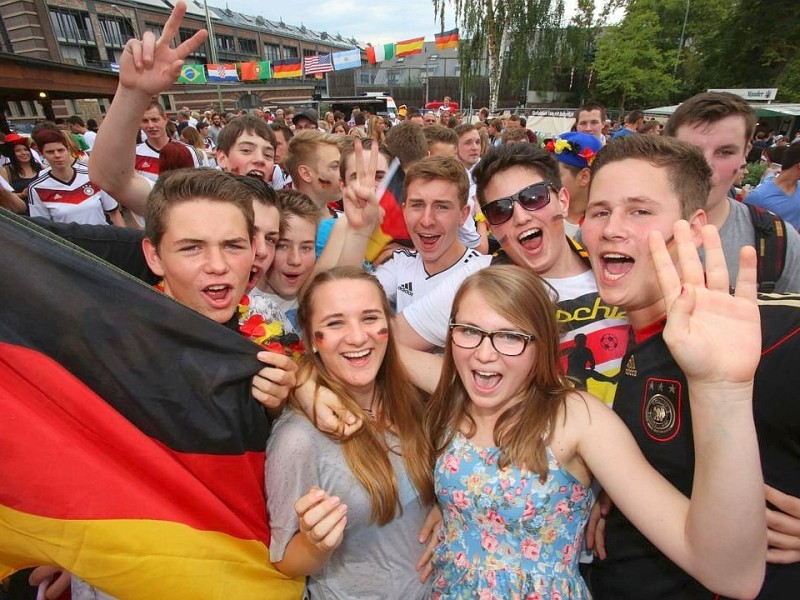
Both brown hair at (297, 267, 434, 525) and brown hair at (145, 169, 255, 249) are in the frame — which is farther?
brown hair at (145, 169, 255, 249)

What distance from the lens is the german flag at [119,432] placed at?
4.10 ft

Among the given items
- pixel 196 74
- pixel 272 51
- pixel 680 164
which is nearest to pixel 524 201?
pixel 680 164

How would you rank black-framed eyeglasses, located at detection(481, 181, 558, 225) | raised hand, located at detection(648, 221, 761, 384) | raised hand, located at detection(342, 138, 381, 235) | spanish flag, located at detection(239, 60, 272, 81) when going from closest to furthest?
raised hand, located at detection(648, 221, 761, 384) < black-framed eyeglasses, located at detection(481, 181, 558, 225) < raised hand, located at detection(342, 138, 381, 235) < spanish flag, located at detection(239, 60, 272, 81)

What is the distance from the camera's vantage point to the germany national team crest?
140 cm

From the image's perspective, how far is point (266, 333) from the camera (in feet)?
6.93

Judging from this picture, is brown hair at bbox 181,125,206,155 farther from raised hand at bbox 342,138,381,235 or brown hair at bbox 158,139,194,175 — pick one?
raised hand at bbox 342,138,381,235

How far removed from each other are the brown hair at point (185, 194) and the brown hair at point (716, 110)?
2800 mm

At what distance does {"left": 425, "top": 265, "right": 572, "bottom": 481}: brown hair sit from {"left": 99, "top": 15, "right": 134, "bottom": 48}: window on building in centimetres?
6021

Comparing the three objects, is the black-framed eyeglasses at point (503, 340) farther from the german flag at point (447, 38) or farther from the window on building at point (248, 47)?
the window on building at point (248, 47)

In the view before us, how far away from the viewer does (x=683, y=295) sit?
3.86 feet

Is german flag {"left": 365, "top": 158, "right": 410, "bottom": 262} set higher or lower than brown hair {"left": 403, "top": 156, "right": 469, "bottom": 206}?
lower

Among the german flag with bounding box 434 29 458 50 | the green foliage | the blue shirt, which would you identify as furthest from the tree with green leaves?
the blue shirt

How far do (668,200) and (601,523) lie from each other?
1.31 metres

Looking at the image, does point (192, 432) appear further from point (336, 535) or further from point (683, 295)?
point (683, 295)
